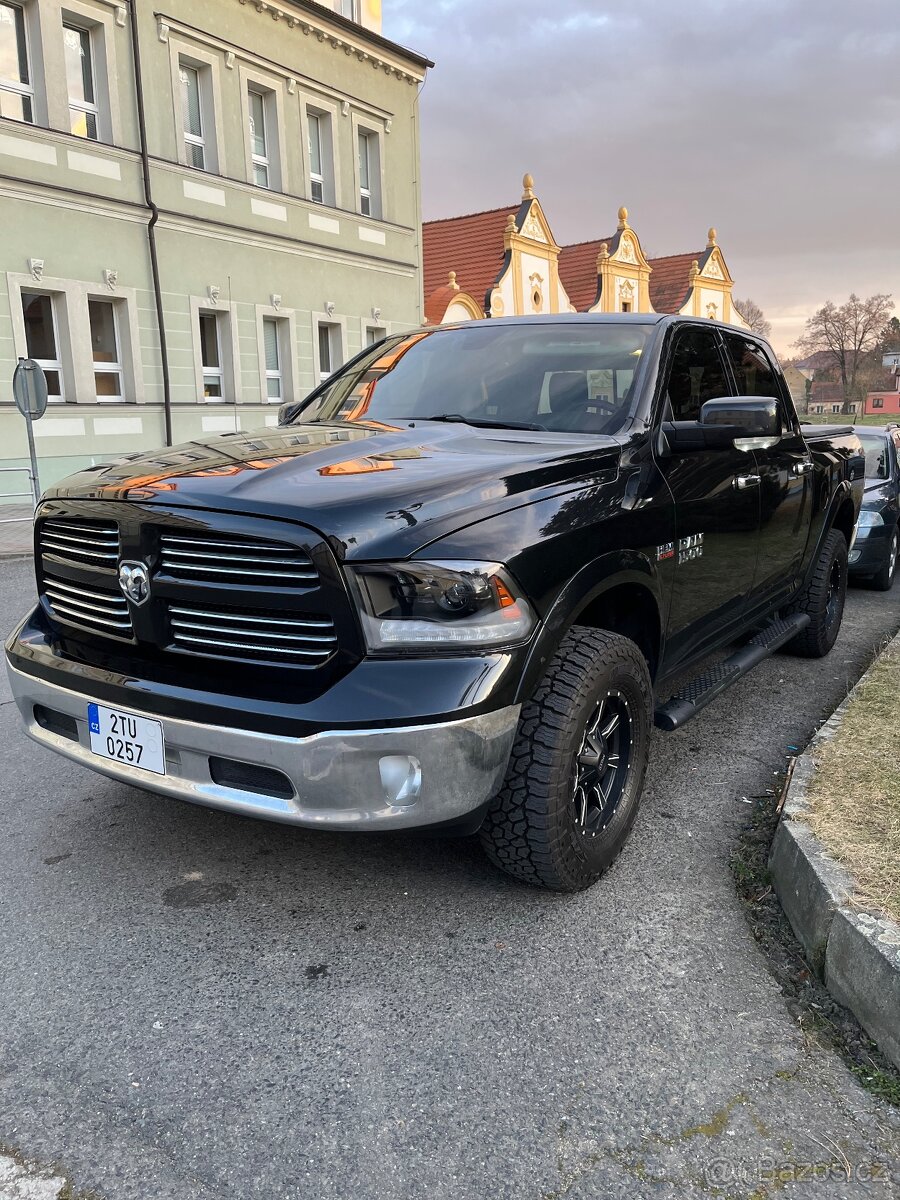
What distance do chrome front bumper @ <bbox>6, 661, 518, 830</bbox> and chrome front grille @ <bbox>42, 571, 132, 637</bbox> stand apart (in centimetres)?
40

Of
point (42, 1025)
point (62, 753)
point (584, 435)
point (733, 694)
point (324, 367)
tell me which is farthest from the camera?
point (324, 367)

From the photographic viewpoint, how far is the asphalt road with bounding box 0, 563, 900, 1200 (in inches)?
74.7

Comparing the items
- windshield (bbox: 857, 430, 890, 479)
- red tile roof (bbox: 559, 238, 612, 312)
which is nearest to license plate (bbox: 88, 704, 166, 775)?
windshield (bbox: 857, 430, 890, 479)

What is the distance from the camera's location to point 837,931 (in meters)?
2.41

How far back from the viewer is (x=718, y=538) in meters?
3.81

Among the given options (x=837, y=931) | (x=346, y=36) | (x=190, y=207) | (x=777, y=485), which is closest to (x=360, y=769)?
(x=837, y=931)

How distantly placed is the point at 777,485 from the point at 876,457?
17.3ft

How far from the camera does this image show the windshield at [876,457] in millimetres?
8805

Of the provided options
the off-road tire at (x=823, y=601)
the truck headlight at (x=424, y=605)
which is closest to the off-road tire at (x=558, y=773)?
the truck headlight at (x=424, y=605)

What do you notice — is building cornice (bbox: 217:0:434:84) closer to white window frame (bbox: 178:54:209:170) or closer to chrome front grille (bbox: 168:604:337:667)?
white window frame (bbox: 178:54:209:170)

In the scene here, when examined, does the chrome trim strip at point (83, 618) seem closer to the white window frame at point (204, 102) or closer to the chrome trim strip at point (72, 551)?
the chrome trim strip at point (72, 551)

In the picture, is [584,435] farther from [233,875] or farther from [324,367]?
[324,367]

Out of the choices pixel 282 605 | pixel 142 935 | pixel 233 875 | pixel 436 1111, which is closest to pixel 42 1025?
pixel 142 935

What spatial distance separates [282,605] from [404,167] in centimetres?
2271
